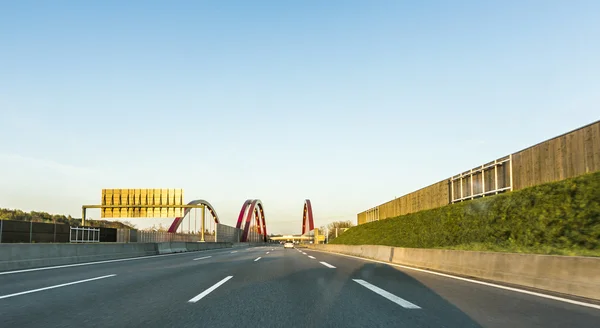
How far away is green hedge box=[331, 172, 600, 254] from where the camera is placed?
463 inches

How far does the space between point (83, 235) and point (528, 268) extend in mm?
36543

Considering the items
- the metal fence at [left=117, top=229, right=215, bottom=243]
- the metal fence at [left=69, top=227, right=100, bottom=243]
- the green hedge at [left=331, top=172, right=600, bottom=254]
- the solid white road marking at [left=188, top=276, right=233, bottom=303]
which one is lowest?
the metal fence at [left=117, top=229, right=215, bottom=243]

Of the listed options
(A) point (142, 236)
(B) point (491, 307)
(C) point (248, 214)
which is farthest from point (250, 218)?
(B) point (491, 307)

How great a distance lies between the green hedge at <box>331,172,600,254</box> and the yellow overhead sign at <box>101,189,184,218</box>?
29.2 metres

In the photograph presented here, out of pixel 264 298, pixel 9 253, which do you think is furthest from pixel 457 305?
pixel 9 253

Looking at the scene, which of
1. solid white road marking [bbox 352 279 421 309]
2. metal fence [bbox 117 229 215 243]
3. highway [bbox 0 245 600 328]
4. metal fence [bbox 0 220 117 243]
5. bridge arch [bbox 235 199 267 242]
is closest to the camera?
highway [bbox 0 245 600 328]

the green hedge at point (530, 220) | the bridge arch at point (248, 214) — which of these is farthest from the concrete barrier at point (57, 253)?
the bridge arch at point (248, 214)

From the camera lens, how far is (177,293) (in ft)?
25.7

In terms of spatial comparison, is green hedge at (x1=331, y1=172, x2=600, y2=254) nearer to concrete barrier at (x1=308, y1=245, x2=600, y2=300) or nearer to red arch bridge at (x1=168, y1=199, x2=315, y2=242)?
concrete barrier at (x1=308, y1=245, x2=600, y2=300)

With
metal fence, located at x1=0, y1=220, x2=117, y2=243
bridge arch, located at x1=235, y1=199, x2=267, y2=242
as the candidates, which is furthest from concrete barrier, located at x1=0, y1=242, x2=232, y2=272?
bridge arch, located at x1=235, y1=199, x2=267, y2=242

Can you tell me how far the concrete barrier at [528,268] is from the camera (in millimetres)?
7571

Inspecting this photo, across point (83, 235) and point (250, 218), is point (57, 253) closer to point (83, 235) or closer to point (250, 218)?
point (83, 235)

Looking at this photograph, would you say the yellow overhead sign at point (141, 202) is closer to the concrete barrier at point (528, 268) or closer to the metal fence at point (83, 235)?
the metal fence at point (83, 235)

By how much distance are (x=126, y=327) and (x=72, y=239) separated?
3460cm
